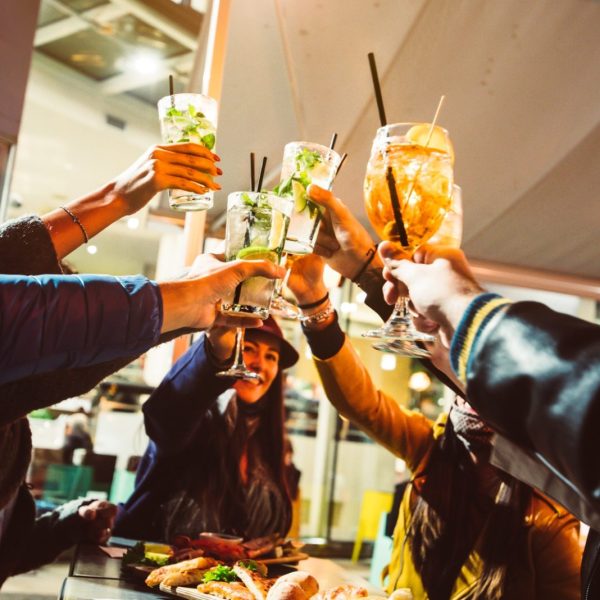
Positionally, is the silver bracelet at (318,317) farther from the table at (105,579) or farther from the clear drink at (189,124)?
the table at (105,579)

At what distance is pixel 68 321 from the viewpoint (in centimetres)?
104

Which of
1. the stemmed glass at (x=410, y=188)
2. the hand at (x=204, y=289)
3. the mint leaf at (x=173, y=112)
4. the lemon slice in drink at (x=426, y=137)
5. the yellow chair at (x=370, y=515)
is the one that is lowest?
the yellow chair at (x=370, y=515)

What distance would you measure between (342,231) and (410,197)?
0.40 meters

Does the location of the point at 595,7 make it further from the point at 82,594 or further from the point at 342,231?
Answer: the point at 82,594

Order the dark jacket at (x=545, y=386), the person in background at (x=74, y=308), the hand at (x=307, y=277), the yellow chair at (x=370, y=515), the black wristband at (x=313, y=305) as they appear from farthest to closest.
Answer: the yellow chair at (x=370, y=515) → the black wristband at (x=313, y=305) → the hand at (x=307, y=277) → the person in background at (x=74, y=308) → the dark jacket at (x=545, y=386)

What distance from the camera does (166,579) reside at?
1487mm

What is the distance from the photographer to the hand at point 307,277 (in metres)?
1.84

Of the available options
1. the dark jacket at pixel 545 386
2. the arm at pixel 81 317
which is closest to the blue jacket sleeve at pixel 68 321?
the arm at pixel 81 317

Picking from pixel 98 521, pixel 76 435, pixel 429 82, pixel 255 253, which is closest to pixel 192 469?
pixel 98 521

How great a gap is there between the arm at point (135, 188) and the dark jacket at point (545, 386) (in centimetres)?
85

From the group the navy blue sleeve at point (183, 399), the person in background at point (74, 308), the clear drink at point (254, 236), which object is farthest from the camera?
the navy blue sleeve at point (183, 399)

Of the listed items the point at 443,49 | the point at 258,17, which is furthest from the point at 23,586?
the point at 443,49

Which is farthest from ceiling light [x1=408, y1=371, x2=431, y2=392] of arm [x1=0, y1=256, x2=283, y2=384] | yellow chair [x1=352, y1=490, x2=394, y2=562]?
arm [x1=0, y1=256, x2=283, y2=384]

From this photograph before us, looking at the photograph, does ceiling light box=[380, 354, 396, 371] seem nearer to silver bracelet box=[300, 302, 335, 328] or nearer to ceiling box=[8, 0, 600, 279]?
ceiling box=[8, 0, 600, 279]
